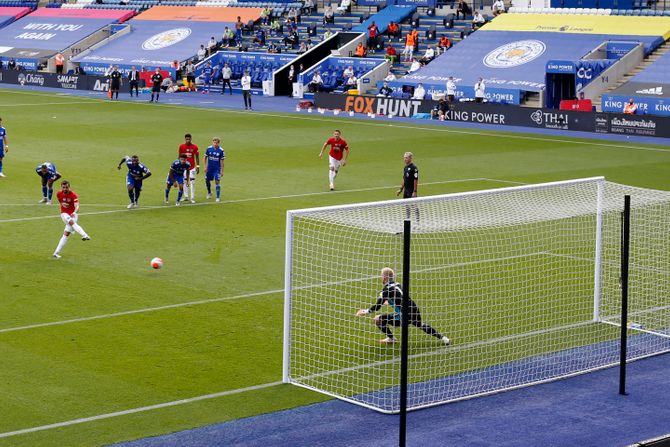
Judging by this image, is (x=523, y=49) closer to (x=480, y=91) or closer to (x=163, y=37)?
(x=480, y=91)

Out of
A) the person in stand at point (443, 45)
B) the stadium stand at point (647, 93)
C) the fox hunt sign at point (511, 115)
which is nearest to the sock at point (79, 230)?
the fox hunt sign at point (511, 115)

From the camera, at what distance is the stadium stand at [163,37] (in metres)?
74.8

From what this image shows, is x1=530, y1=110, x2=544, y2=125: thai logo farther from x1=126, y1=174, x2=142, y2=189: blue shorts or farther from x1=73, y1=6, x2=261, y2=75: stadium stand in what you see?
x1=73, y1=6, x2=261, y2=75: stadium stand

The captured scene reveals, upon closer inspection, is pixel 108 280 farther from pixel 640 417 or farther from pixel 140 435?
pixel 640 417

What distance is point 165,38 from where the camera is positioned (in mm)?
77688

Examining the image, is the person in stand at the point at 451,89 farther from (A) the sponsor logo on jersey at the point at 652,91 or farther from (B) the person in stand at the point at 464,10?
(B) the person in stand at the point at 464,10

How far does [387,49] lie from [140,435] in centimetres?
5323

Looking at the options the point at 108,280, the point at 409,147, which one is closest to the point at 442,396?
the point at 108,280

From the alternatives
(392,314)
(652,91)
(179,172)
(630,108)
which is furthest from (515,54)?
(392,314)

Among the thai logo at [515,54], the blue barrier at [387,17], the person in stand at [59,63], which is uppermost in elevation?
the blue barrier at [387,17]

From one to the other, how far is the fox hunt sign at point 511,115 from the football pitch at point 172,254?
2.92 meters

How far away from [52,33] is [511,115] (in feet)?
152

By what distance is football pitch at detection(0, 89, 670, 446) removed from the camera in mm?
14500

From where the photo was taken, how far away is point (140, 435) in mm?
13117
